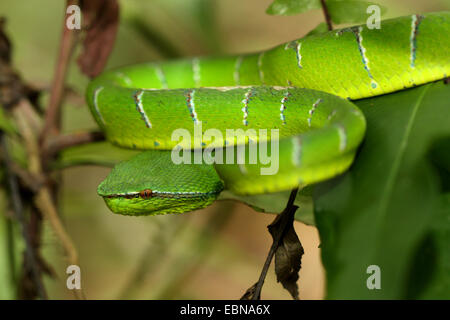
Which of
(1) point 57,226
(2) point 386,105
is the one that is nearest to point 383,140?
(2) point 386,105

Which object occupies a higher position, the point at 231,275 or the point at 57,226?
the point at 57,226

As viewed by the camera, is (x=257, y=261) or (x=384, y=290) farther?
(x=257, y=261)

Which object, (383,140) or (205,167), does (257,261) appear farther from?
(383,140)

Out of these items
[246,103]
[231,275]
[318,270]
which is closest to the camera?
[246,103]

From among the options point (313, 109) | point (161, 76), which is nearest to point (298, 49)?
point (313, 109)

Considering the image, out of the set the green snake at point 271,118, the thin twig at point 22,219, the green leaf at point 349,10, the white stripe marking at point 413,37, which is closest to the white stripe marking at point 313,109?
the green snake at point 271,118

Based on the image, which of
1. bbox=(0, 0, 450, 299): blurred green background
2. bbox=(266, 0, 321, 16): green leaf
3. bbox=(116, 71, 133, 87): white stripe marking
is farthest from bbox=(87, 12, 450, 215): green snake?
bbox=(0, 0, 450, 299): blurred green background
